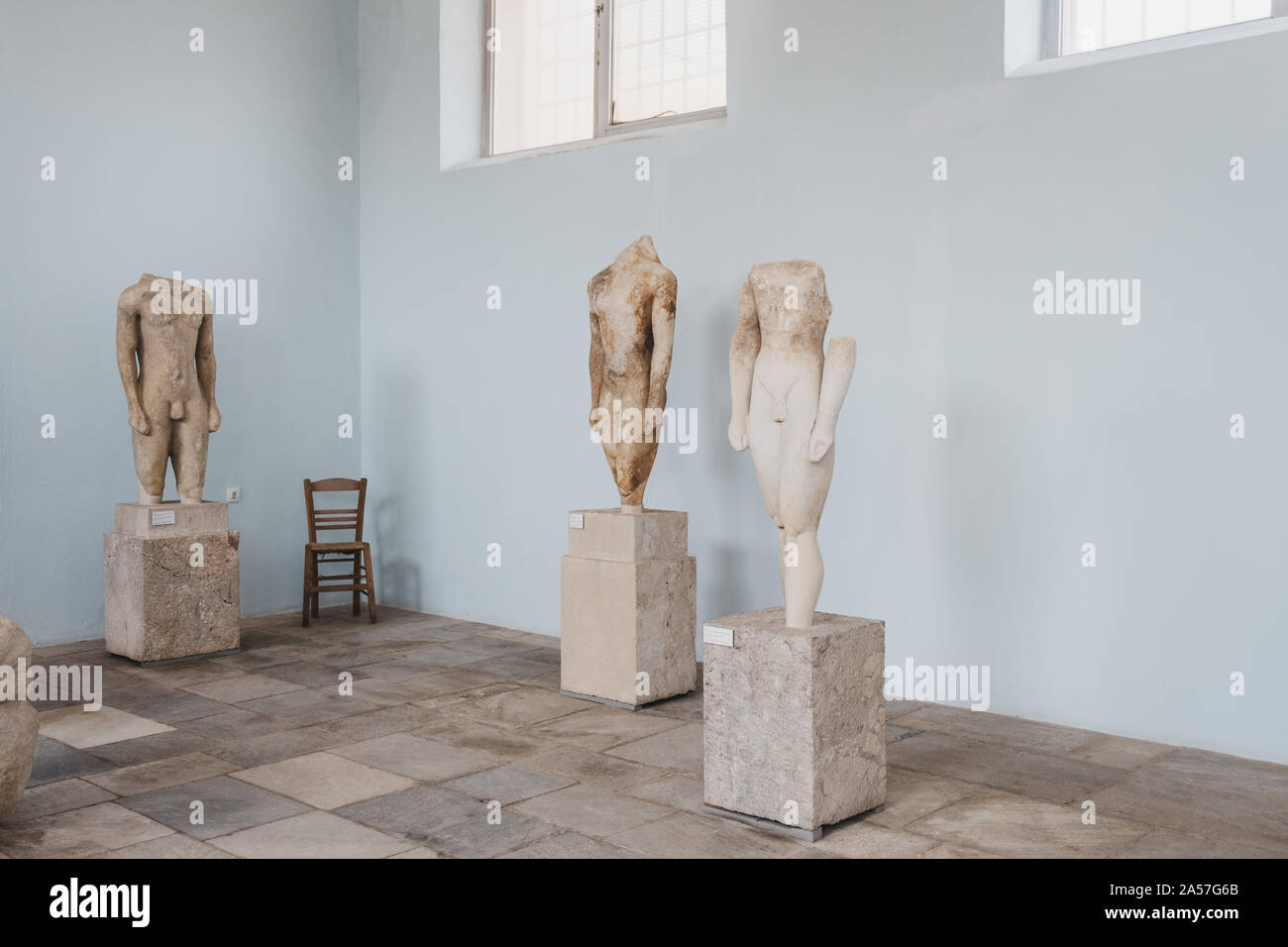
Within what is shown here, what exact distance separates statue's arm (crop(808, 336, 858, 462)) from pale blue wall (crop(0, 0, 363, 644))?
4593 millimetres

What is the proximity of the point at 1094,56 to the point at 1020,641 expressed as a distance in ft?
8.10

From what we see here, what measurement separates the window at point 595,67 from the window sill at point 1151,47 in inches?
70.4

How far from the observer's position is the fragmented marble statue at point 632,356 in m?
5.04

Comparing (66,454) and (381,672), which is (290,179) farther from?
(381,672)

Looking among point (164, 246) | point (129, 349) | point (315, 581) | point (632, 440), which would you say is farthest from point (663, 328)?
point (164, 246)

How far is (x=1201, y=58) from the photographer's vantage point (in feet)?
14.1

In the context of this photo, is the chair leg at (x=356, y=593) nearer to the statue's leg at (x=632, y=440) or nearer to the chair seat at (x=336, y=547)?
the chair seat at (x=336, y=547)

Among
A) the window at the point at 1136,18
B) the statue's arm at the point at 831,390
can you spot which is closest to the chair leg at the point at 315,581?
the statue's arm at the point at 831,390

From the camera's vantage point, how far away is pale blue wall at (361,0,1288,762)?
4262 millimetres

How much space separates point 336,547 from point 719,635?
12.6 feet

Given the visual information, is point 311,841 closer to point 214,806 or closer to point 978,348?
point 214,806

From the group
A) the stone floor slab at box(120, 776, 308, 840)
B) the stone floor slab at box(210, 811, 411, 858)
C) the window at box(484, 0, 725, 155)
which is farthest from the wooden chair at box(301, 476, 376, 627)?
the stone floor slab at box(210, 811, 411, 858)

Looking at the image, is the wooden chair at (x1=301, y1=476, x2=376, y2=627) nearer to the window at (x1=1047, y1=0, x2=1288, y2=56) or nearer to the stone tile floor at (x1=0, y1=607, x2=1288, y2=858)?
the stone tile floor at (x1=0, y1=607, x2=1288, y2=858)

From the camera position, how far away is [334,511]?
692 centimetres
